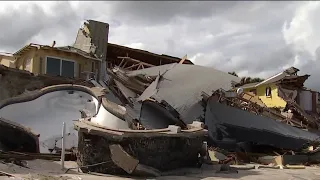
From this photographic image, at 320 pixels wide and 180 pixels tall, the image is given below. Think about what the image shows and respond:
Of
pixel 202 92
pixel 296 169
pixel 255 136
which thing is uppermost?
pixel 202 92

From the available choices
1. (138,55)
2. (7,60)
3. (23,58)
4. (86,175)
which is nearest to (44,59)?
(23,58)

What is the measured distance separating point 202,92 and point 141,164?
5.30 meters

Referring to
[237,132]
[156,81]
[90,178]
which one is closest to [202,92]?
[156,81]

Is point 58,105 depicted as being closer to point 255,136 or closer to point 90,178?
point 90,178

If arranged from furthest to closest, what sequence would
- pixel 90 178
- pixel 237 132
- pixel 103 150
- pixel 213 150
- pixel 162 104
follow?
pixel 237 132
pixel 213 150
pixel 162 104
pixel 103 150
pixel 90 178

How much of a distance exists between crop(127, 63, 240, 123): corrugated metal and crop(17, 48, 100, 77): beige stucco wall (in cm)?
656

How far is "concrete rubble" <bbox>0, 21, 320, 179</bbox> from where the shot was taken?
432 inches

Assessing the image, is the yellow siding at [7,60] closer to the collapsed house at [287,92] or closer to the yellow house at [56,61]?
the yellow house at [56,61]

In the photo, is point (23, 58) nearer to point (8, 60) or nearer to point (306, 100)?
point (8, 60)

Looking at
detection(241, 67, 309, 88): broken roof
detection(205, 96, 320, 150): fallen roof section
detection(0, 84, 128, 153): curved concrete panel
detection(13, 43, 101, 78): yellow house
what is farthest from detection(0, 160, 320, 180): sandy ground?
detection(241, 67, 309, 88): broken roof

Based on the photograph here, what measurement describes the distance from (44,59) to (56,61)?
632mm

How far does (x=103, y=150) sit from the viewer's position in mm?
10906

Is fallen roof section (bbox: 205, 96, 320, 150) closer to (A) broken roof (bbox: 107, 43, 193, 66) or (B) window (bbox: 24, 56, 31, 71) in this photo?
(A) broken roof (bbox: 107, 43, 193, 66)

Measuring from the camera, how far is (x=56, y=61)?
21438 mm
